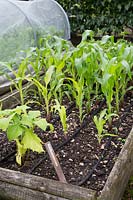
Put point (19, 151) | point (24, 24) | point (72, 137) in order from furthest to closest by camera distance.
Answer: point (24, 24)
point (72, 137)
point (19, 151)

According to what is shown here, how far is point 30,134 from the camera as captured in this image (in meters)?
1.53

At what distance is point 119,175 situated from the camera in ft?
4.66

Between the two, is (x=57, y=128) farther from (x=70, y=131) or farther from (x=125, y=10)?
(x=125, y=10)

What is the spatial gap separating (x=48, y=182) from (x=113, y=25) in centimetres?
460

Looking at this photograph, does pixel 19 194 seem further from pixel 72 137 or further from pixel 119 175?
pixel 72 137

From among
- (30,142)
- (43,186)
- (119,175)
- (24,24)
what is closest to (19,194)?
(43,186)

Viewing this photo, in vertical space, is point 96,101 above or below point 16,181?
below

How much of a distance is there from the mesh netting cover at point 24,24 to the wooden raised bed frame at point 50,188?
5.45 feet

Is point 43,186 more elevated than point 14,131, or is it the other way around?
point 14,131

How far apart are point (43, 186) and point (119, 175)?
36 cm

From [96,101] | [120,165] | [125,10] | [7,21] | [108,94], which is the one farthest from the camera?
[125,10]

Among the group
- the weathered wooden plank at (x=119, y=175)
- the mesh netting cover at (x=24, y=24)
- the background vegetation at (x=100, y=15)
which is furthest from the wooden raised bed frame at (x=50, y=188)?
the background vegetation at (x=100, y=15)

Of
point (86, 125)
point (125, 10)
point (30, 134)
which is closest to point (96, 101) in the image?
point (86, 125)

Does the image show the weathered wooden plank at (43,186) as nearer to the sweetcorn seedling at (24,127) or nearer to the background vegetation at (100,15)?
the sweetcorn seedling at (24,127)
